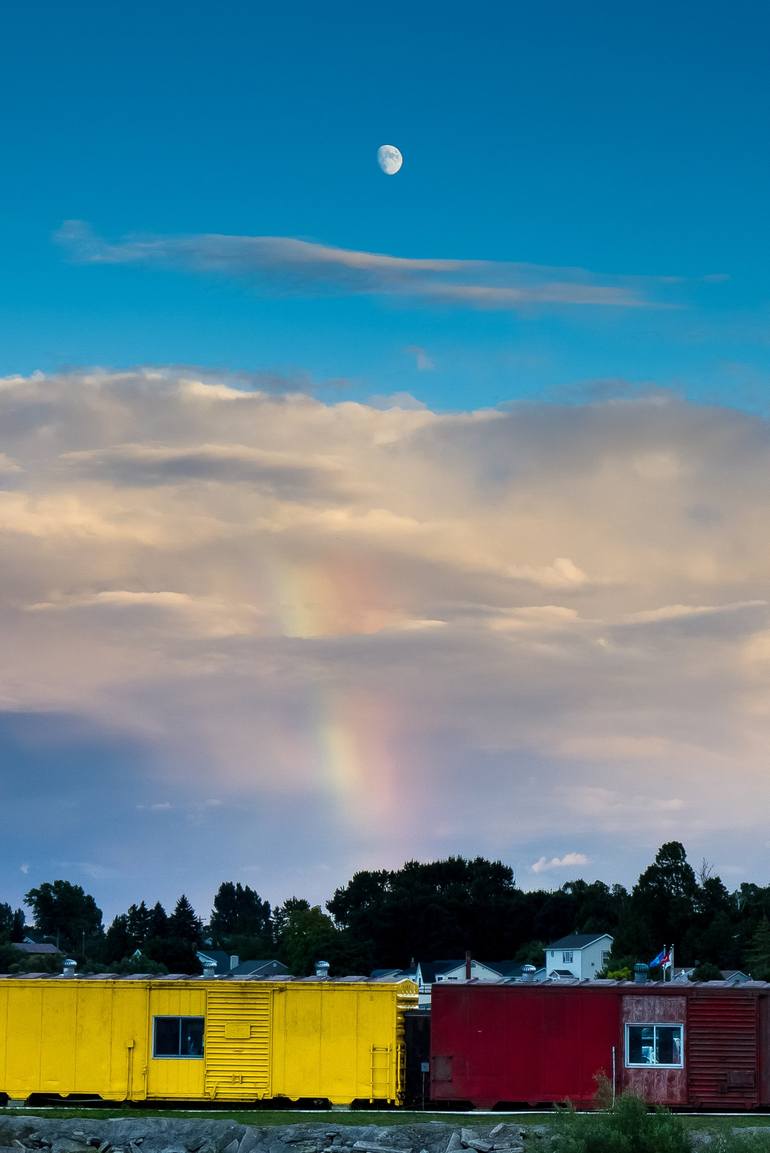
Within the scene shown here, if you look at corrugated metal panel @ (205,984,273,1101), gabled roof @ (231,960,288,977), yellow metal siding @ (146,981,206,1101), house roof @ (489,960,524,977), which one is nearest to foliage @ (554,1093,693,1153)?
corrugated metal panel @ (205,984,273,1101)

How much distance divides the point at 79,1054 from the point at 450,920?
109031mm

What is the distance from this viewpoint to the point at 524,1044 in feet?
133

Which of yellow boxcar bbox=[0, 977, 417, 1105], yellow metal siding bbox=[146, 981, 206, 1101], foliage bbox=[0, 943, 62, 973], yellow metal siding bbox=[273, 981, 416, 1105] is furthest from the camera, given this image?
foliage bbox=[0, 943, 62, 973]

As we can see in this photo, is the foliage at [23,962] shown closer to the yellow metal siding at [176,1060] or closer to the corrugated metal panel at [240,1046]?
the yellow metal siding at [176,1060]

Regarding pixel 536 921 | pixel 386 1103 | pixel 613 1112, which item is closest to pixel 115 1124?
pixel 386 1103

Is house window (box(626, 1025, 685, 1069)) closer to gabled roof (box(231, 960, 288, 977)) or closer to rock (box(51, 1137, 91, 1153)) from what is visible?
rock (box(51, 1137, 91, 1153))

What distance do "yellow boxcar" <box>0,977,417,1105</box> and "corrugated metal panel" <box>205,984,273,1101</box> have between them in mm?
26

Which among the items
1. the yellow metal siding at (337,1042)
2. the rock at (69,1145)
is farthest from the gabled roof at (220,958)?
the rock at (69,1145)

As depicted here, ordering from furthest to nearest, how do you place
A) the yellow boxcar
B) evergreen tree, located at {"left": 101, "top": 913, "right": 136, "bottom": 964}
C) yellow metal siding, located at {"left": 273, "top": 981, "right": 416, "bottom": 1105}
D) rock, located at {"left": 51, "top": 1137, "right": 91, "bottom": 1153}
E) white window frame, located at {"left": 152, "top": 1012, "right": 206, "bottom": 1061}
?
evergreen tree, located at {"left": 101, "top": 913, "right": 136, "bottom": 964}
white window frame, located at {"left": 152, "top": 1012, "right": 206, "bottom": 1061}
the yellow boxcar
yellow metal siding, located at {"left": 273, "top": 981, "right": 416, "bottom": 1105}
rock, located at {"left": 51, "top": 1137, "right": 91, "bottom": 1153}

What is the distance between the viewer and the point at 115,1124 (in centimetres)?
3856

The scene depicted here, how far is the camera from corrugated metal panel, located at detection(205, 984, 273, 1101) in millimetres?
41188

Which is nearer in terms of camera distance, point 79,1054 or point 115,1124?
point 115,1124

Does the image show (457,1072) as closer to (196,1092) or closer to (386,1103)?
(386,1103)

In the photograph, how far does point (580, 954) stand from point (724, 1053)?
3934 inches
